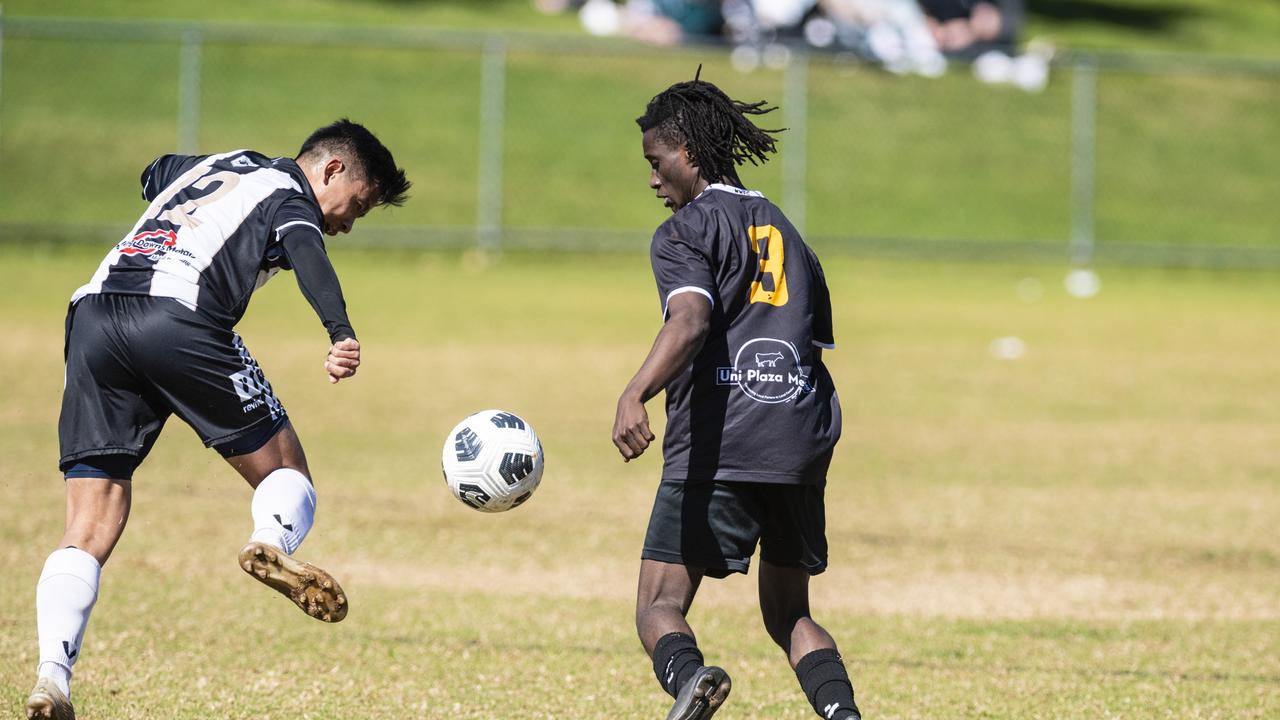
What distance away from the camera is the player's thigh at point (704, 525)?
Answer: 461cm

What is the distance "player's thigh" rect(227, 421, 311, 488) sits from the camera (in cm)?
486

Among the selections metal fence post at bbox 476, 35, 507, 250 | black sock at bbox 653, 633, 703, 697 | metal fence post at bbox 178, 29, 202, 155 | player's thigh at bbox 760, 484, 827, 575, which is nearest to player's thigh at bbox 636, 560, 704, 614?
black sock at bbox 653, 633, 703, 697

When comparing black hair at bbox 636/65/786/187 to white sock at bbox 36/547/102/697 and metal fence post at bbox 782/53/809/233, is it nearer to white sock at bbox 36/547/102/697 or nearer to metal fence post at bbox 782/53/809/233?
white sock at bbox 36/547/102/697

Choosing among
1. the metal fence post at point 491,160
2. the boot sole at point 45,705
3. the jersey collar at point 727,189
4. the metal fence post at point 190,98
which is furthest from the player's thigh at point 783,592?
the metal fence post at point 190,98

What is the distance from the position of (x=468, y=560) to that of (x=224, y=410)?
3.19 metres

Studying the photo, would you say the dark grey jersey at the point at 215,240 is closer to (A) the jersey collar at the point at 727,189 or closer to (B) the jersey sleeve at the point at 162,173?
(B) the jersey sleeve at the point at 162,173

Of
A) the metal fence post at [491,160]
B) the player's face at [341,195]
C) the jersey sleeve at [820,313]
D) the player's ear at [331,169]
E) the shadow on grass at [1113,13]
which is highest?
the shadow on grass at [1113,13]

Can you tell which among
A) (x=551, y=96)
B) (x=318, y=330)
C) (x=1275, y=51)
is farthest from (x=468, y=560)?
(x=1275, y=51)

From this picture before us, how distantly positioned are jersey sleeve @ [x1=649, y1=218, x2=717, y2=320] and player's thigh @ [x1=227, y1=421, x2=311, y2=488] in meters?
1.17

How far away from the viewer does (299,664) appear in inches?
231

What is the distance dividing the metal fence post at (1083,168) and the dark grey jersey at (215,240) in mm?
18621

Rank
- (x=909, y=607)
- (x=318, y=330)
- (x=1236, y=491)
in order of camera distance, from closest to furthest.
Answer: (x=909, y=607)
(x=1236, y=491)
(x=318, y=330)

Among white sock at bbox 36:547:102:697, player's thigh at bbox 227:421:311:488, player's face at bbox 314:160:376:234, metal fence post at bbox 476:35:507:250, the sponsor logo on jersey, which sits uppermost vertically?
metal fence post at bbox 476:35:507:250

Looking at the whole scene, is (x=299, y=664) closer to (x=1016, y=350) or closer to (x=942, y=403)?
(x=942, y=403)
